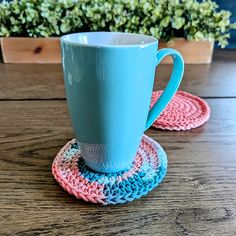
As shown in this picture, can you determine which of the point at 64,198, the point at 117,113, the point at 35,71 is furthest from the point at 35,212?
the point at 35,71

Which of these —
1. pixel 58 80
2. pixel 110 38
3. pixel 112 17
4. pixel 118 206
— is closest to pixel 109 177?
pixel 118 206

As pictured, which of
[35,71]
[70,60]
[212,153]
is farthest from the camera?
[35,71]

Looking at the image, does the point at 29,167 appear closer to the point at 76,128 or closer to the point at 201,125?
the point at 76,128

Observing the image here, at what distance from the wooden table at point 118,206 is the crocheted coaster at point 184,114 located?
0.05ft

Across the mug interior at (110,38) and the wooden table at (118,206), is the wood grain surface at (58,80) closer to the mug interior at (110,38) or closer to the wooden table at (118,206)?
the wooden table at (118,206)

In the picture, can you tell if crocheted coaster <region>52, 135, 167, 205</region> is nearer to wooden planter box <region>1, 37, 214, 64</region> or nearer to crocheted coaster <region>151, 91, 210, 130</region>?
crocheted coaster <region>151, 91, 210, 130</region>

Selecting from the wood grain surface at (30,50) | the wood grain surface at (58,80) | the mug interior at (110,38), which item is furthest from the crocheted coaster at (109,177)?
the wood grain surface at (30,50)

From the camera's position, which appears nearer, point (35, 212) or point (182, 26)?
point (35, 212)

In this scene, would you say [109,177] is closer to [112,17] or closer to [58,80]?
[58,80]

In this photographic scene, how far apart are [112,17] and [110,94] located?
2.19 ft

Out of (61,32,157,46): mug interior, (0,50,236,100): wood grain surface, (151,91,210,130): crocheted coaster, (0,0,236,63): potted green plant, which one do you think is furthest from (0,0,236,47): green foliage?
(61,32,157,46): mug interior

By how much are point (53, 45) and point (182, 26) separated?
16.8 inches

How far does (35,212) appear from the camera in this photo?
0.34m

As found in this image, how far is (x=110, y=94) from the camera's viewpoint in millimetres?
341
